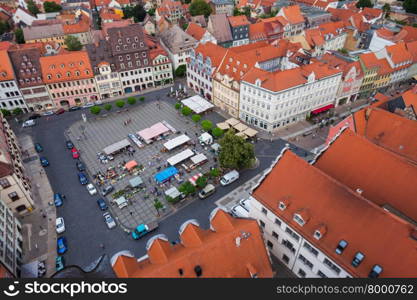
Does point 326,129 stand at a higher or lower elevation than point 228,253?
lower

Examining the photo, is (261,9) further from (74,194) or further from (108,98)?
(74,194)

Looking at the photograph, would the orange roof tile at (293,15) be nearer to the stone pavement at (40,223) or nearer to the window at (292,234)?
the window at (292,234)

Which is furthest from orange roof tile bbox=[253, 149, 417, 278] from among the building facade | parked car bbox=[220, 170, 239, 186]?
the building facade

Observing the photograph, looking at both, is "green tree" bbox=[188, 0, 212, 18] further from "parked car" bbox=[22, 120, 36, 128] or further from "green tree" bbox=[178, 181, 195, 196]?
"green tree" bbox=[178, 181, 195, 196]

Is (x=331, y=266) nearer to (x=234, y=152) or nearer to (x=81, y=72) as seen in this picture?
(x=234, y=152)

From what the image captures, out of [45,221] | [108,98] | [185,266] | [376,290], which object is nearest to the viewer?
[376,290]

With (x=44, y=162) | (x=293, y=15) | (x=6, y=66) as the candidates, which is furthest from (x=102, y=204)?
(x=293, y=15)

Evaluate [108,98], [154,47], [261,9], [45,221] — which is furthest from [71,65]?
[261,9]
